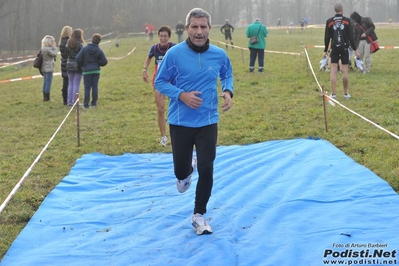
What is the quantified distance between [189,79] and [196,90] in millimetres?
120

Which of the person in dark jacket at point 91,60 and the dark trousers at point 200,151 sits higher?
the person in dark jacket at point 91,60

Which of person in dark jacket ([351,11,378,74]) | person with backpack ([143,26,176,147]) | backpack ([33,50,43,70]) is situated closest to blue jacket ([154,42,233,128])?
person with backpack ([143,26,176,147])

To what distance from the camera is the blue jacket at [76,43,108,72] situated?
Answer: 12.9 meters

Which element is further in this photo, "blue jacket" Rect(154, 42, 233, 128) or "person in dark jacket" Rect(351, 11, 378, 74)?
"person in dark jacket" Rect(351, 11, 378, 74)

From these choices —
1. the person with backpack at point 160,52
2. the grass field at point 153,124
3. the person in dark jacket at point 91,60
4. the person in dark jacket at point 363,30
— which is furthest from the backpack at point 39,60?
the person in dark jacket at point 363,30

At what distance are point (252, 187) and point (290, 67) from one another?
44.6ft

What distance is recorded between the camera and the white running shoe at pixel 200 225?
4.92 meters

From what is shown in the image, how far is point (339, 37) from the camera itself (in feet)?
36.4

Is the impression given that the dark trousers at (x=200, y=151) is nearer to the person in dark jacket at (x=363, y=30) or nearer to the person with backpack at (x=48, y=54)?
the person with backpack at (x=48, y=54)

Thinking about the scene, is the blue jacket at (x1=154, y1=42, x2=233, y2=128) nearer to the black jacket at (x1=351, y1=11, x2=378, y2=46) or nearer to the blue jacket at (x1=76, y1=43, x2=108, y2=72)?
the blue jacket at (x1=76, y1=43, x2=108, y2=72)

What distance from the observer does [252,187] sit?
626cm

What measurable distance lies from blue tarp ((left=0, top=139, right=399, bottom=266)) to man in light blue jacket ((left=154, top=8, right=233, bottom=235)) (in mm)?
512

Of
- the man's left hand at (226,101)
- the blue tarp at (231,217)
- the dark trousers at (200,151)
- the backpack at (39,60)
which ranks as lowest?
the blue tarp at (231,217)

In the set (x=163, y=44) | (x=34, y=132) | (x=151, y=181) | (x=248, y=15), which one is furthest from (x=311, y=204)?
(x=248, y=15)
